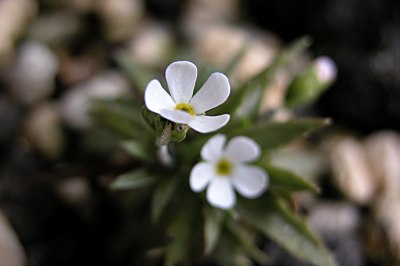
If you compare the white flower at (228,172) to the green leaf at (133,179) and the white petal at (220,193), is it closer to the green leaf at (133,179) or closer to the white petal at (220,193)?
the white petal at (220,193)

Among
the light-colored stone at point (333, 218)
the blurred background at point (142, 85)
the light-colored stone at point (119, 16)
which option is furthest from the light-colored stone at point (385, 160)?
the light-colored stone at point (119, 16)

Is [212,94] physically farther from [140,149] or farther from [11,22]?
[11,22]

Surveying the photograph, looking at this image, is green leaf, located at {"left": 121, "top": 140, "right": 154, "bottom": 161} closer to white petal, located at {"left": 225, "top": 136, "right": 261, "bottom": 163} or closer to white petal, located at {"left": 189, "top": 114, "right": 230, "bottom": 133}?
white petal, located at {"left": 225, "top": 136, "right": 261, "bottom": 163}

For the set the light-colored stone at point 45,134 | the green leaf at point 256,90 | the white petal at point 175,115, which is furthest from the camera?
the light-colored stone at point 45,134

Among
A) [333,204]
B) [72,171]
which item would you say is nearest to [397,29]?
[333,204]

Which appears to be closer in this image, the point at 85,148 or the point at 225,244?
the point at 225,244

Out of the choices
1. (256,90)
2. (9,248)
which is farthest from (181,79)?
(9,248)

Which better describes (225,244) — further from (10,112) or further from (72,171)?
(10,112)
